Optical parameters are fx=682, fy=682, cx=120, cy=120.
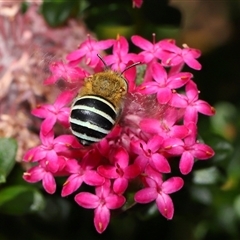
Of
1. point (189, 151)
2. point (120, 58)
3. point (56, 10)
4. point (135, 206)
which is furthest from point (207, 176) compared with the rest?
point (56, 10)

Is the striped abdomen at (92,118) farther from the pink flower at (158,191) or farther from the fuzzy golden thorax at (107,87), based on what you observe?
the pink flower at (158,191)

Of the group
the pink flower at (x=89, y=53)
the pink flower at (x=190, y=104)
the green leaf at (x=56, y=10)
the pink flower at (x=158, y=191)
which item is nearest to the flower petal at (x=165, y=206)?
the pink flower at (x=158, y=191)

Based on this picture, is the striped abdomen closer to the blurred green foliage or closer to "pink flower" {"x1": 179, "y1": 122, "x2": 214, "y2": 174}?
"pink flower" {"x1": 179, "y1": 122, "x2": 214, "y2": 174}

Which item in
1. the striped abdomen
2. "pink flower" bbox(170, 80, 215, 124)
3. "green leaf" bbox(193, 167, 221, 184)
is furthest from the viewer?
"green leaf" bbox(193, 167, 221, 184)

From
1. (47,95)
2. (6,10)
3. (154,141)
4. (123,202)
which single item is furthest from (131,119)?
(6,10)

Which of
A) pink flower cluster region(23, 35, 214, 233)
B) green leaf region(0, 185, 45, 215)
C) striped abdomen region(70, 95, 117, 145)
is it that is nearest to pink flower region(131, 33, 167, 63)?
pink flower cluster region(23, 35, 214, 233)

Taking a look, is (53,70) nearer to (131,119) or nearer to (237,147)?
(131,119)
